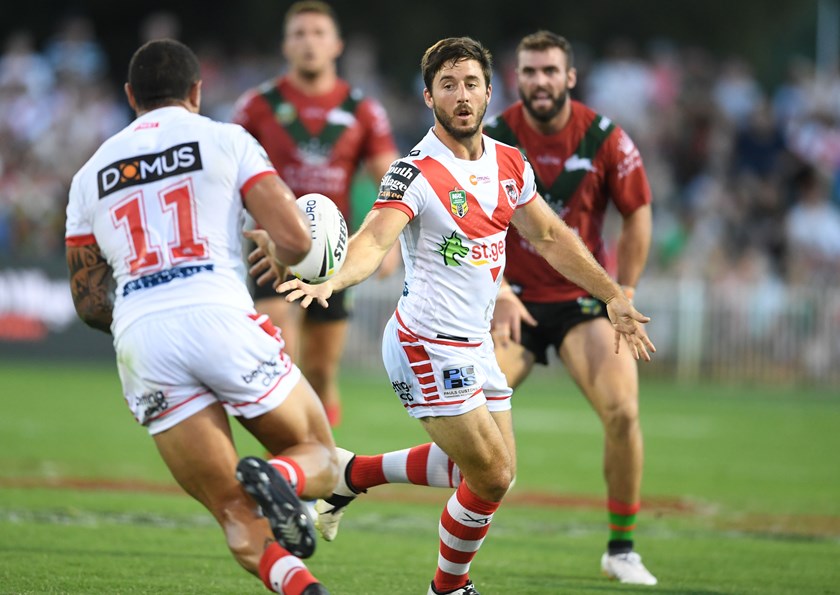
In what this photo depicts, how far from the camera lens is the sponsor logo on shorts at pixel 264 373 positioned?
5.46 metres

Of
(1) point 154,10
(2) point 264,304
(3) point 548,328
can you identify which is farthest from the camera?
(1) point 154,10

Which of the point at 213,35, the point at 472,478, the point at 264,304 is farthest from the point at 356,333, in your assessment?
the point at 472,478

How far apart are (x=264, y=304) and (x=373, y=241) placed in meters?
4.05

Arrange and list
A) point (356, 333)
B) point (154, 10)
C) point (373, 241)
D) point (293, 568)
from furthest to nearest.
A: point (154, 10) → point (356, 333) → point (373, 241) → point (293, 568)

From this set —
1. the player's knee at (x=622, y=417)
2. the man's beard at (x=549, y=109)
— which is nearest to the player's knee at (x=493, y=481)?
the player's knee at (x=622, y=417)

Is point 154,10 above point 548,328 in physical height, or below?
above

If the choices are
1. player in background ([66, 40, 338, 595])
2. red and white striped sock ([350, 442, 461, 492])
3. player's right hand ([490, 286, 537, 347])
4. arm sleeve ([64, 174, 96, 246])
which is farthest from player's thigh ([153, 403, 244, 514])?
player's right hand ([490, 286, 537, 347])

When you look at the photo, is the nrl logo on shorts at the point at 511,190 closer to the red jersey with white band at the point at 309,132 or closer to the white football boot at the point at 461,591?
the white football boot at the point at 461,591

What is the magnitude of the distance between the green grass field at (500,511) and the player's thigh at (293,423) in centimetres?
141

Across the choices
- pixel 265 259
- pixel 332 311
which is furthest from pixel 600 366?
pixel 332 311

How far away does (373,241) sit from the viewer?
19.9 ft

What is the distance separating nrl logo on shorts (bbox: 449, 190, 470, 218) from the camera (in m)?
6.35

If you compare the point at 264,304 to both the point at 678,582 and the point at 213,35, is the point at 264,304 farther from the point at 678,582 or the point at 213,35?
the point at 213,35

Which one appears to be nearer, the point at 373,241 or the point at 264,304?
the point at 373,241
